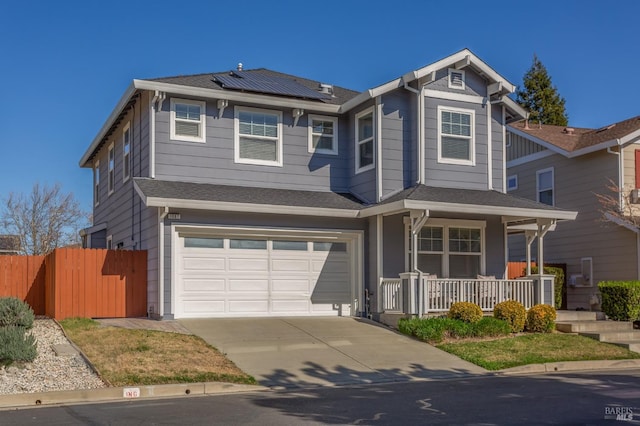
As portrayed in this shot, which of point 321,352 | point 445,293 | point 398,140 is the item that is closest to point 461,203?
point 445,293

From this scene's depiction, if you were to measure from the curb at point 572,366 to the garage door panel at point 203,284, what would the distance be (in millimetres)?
7193

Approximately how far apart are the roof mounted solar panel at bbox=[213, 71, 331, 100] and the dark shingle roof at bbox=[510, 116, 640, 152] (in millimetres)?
9252

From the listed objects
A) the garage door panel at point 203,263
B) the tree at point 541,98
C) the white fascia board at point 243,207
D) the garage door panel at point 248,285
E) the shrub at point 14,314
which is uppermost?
the tree at point 541,98

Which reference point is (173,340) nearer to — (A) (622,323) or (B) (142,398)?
(B) (142,398)

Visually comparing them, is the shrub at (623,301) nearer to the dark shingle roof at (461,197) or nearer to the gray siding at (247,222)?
the dark shingle roof at (461,197)

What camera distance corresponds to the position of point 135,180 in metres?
18.0

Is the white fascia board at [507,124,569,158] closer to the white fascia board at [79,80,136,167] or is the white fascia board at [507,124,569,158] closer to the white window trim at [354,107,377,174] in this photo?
the white window trim at [354,107,377,174]

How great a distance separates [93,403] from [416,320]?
329 inches

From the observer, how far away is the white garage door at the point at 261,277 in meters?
17.7

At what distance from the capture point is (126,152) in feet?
69.0

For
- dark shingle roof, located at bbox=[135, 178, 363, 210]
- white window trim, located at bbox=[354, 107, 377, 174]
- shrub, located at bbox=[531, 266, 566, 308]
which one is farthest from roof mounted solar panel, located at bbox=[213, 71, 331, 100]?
shrub, located at bbox=[531, 266, 566, 308]

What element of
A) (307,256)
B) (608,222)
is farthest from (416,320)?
(608,222)

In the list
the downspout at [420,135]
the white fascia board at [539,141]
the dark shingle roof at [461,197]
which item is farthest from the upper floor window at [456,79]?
the white fascia board at [539,141]

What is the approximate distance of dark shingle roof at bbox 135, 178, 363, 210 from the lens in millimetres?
17281
